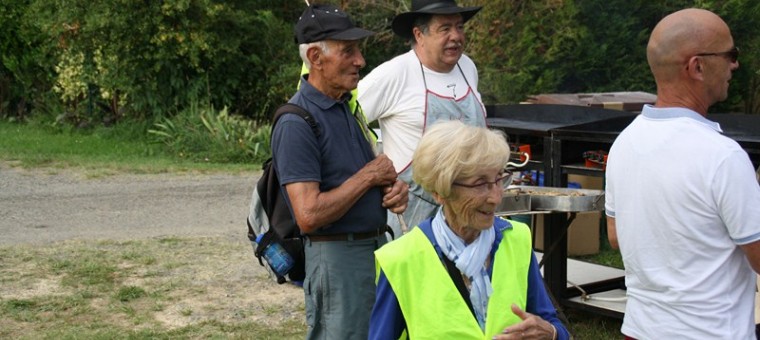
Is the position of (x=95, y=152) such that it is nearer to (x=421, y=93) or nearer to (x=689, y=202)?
(x=421, y=93)

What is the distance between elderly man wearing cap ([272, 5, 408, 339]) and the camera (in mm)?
3680

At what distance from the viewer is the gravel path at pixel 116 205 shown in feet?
31.7

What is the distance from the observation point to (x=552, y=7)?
14.5 meters

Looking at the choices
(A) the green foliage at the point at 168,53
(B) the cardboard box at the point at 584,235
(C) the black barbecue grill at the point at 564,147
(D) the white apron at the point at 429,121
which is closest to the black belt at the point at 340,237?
(D) the white apron at the point at 429,121

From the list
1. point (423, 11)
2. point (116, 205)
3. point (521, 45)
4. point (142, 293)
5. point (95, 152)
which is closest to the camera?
point (423, 11)

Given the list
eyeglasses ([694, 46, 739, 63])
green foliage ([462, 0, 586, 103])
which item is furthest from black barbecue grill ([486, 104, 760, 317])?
green foliage ([462, 0, 586, 103])

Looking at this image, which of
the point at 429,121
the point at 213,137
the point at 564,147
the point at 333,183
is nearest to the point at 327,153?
the point at 333,183

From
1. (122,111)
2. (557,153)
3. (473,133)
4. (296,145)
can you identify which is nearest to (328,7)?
(296,145)

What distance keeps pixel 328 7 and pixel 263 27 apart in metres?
13.9

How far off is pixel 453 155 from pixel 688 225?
652mm

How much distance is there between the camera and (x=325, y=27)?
3.88 metres

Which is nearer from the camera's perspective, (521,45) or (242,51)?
(521,45)

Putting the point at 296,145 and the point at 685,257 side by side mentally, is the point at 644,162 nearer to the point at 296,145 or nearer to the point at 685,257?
the point at 685,257

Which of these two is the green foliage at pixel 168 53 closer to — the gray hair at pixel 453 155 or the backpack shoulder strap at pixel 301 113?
the backpack shoulder strap at pixel 301 113
